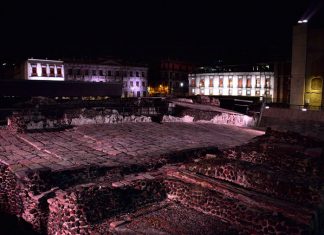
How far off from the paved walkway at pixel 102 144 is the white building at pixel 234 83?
33.1 meters

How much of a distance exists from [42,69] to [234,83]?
32.9 m

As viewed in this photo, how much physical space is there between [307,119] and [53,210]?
1680 centimetres

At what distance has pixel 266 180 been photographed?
21.7 feet

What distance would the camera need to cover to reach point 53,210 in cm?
647

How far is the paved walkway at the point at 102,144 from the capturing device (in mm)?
8633

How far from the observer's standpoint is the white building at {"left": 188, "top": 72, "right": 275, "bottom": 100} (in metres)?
46.8

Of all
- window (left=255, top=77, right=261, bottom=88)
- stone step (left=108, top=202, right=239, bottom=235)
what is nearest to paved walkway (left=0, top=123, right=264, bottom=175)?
stone step (left=108, top=202, right=239, bottom=235)

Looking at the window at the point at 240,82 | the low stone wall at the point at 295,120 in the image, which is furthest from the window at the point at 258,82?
the low stone wall at the point at 295,120

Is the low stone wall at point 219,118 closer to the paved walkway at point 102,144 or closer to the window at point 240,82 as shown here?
the paved walkway at point 102,144

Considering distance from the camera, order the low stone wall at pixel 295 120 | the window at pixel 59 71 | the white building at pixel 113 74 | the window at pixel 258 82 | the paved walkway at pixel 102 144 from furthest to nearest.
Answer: the white building at pixel 113 74 → the window at pixel 59 71 → the window at pixel 258 82 → the low stone wall at pixel 295 120 → the paved walkway at pixel 102 144

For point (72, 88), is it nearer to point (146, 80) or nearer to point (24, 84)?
point (24, 84)

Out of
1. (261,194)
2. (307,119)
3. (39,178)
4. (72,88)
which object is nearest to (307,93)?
(307,119)

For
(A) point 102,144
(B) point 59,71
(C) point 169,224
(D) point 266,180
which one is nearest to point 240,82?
(B) point 59,71

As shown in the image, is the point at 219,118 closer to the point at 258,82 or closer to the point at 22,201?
the point at 22,201
